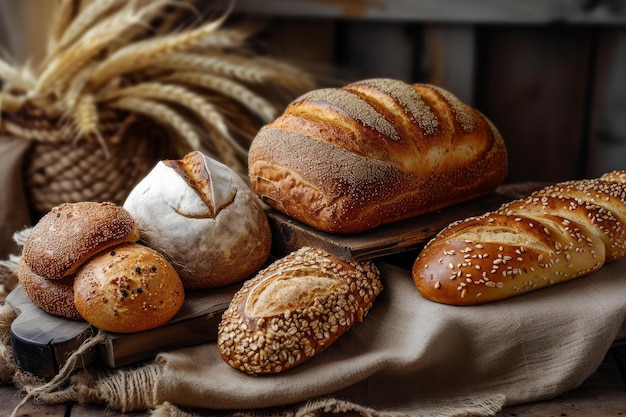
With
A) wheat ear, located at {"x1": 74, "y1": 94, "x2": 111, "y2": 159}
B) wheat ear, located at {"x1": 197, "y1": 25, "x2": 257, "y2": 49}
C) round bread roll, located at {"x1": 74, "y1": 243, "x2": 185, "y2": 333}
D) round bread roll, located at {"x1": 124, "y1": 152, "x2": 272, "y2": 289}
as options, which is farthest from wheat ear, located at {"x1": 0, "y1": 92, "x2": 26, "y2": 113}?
round bread roll, located at {"x1": 74, "y1": 243, "x2": 185, "y2": 333}

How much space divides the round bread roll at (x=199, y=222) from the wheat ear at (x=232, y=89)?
2.01 ft

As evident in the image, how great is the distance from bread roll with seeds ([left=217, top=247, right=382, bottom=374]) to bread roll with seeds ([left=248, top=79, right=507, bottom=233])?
149 millimetres

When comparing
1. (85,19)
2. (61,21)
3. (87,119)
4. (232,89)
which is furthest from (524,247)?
(61,21)

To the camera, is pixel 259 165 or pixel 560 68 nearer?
pixel 259 165

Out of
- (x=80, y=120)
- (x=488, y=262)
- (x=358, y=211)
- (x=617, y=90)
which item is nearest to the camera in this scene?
(x=488, y=262)

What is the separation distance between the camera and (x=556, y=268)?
4.54 feet

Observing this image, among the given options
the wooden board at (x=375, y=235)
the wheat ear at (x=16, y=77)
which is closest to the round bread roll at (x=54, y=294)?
the wooden board at (x=375, y=235)

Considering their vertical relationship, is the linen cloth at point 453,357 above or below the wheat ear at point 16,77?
below

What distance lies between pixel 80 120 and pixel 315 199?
88 cm

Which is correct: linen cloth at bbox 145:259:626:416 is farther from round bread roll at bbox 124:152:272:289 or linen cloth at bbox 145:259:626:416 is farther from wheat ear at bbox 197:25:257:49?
wheat ear at bbox 197:25:257:49

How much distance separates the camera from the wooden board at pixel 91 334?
4.10ft

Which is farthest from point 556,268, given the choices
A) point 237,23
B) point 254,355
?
point 237,23

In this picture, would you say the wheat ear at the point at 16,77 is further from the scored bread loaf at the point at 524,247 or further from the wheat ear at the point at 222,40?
the scored bread loaf at the point at 524,247

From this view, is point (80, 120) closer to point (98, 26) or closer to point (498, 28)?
point (98, 26)
